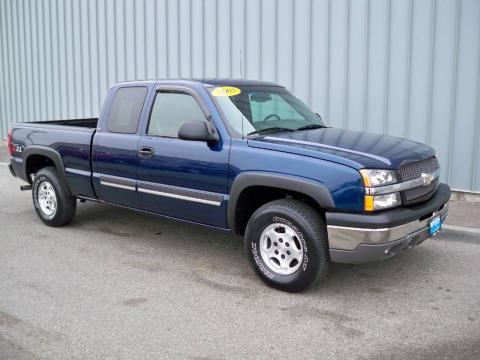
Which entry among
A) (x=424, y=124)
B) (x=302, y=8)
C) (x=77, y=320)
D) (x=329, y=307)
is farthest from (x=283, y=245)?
(x=302, y=8)

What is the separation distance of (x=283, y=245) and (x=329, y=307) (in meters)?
0.63

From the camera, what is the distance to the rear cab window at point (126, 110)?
548 cm

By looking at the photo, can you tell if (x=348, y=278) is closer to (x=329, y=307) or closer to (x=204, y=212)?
(x=329, y=307)

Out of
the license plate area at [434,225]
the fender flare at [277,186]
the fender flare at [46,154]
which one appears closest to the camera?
the fender flare at [277,186]

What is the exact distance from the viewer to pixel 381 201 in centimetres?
397

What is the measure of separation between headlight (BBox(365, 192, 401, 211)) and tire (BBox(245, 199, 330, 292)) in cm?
46

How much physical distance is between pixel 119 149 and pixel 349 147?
2488 millimetres

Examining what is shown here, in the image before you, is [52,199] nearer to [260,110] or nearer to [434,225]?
[260,110]

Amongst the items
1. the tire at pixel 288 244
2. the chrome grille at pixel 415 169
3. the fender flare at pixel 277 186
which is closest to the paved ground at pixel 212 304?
the tire at pixel 288 244

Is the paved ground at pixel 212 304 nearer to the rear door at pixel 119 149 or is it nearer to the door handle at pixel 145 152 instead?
the rear door at pixel 119 149

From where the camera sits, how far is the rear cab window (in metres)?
5.48

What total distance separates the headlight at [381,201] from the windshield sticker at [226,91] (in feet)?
5.93

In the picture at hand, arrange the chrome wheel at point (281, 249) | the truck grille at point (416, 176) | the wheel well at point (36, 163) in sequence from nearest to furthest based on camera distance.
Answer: the truck grille at point (416, 176), the chrome wheel at point (281, 249), the wheel well at point (36, 163)

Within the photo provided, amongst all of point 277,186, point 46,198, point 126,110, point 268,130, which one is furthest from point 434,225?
point 46,198
